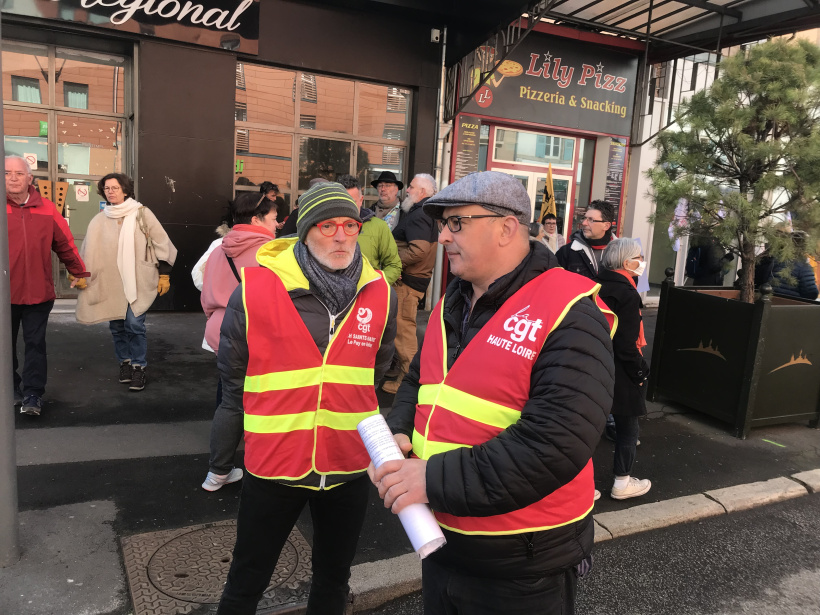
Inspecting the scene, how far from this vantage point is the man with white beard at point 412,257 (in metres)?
5.93

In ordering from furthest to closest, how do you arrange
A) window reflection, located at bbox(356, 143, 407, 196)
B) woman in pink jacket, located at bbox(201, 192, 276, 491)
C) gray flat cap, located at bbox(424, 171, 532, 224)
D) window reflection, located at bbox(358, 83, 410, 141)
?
window reflection, located at bbox(356, 143, 407, 196) < window reflection, located at bbox(358, 83, 410, 141) < woman in pink jacket, located at bbox(201, 192, 276, 491) < gray flat cap, located at bbox(424, 171, 532, 224)

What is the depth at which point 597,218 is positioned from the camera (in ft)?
17.5

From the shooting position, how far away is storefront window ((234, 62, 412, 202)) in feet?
29.1

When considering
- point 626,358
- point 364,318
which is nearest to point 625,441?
point 626,358

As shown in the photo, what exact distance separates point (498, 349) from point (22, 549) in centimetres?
281

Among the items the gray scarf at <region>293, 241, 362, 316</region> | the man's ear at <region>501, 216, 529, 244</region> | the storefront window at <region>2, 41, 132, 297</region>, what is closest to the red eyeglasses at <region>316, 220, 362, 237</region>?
the gray scarf at <region>293, 241, 362, 316</region>

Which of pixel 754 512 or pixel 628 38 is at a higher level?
pixel 628 38

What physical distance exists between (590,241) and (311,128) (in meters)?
5.36

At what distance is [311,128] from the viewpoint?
932cm

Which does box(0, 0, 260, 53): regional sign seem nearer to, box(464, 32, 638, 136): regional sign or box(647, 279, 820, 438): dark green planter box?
box(464, 32, 638, 136): regional sign

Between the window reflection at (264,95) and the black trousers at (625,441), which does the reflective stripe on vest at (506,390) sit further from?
the window reflection at (264,95)

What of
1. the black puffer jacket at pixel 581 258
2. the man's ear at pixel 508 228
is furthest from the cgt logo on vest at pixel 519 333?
the black puffer jacket at pixel 581 258

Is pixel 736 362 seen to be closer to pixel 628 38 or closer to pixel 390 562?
pixel 390 562

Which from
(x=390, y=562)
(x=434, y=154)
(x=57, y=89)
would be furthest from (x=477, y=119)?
(x=390, y=562)
